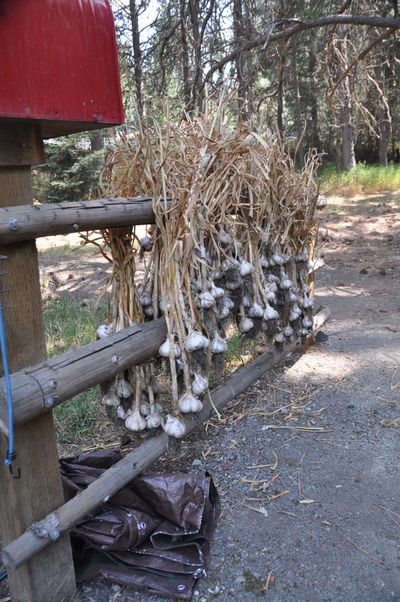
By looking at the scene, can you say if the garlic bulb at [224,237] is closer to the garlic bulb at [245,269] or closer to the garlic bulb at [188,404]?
the garlic bulb at [245,269]

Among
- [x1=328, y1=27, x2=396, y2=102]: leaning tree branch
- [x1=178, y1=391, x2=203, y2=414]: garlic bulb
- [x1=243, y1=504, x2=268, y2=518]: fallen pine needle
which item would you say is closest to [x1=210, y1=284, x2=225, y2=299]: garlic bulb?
[x1=178, y1=391, x2=203, y2=414]: garlic bulb

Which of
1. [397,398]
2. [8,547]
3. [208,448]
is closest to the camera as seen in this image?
[8,547]

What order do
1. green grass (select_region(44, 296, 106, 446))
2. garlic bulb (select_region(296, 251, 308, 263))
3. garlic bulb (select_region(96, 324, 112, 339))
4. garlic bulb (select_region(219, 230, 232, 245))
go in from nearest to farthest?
garlic bulb (select_region(96, 324, 112, 339)), garlic bulb (select_region(219, 230, 232, 245)), green grass (select_region(44, 296, 106, 446)), garlic bulb (select_region(296, 251, 308, 263))

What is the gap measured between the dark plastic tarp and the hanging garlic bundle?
0.26 metres

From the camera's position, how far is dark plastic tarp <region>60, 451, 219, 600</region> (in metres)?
2.01

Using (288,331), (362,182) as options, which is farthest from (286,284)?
(362,182)

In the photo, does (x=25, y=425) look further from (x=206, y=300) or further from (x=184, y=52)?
(x=184, y=52)

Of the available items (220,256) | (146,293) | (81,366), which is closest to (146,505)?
(81,366)

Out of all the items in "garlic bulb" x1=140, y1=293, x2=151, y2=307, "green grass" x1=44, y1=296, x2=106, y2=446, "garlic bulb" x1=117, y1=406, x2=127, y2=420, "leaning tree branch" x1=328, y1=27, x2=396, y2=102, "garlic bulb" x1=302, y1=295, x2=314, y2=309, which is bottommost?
"green grass" x1=44, y1=296, x2=106, y2=446

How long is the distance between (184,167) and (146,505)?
1.54 metres

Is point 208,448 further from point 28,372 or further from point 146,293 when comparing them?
point 28,372

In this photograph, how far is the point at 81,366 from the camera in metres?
1.88

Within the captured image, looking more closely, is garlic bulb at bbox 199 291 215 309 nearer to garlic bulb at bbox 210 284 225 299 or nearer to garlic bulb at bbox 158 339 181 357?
garlic bulb at bbox 210 284 225 299

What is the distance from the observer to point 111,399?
229cm
